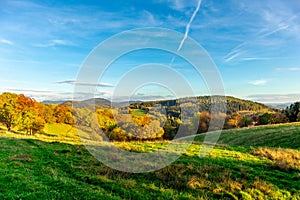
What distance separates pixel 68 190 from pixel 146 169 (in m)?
4.67

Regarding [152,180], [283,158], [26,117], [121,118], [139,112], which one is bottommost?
[152,180]

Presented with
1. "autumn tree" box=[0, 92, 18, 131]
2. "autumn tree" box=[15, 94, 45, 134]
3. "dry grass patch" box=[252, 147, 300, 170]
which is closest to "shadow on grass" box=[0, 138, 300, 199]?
"dry grass patch" box=[252, 147, 300, 170]

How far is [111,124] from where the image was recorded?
49156mm

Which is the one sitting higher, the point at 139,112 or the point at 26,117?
the point at 139,112

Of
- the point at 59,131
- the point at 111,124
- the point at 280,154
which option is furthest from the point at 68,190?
the point at 59,131

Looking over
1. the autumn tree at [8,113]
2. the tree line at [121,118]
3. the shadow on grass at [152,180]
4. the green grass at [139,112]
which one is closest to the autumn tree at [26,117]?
the tree line at [121,118]

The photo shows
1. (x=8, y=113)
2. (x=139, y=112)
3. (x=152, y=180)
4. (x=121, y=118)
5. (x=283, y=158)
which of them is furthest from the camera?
(x=8, y=113)

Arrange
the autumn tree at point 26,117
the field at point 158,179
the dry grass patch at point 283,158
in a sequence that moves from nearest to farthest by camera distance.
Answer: the field at point 158,179
the dry grass patch at point 283,158
the autumn tree at point 26,117

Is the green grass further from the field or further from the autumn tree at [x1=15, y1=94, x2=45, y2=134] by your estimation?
the autumn tree at [x1=15, y1=94, x2=45, y2=134]

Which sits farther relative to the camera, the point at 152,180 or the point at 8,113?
the point at 8,113

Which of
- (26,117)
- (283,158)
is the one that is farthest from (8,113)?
(283,158)

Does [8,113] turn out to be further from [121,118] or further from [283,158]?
[283,158]

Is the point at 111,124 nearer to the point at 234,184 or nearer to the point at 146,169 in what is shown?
the point at 146,169

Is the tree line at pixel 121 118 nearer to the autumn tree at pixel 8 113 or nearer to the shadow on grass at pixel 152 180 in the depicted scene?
the autumn tree at pixel 8 113
